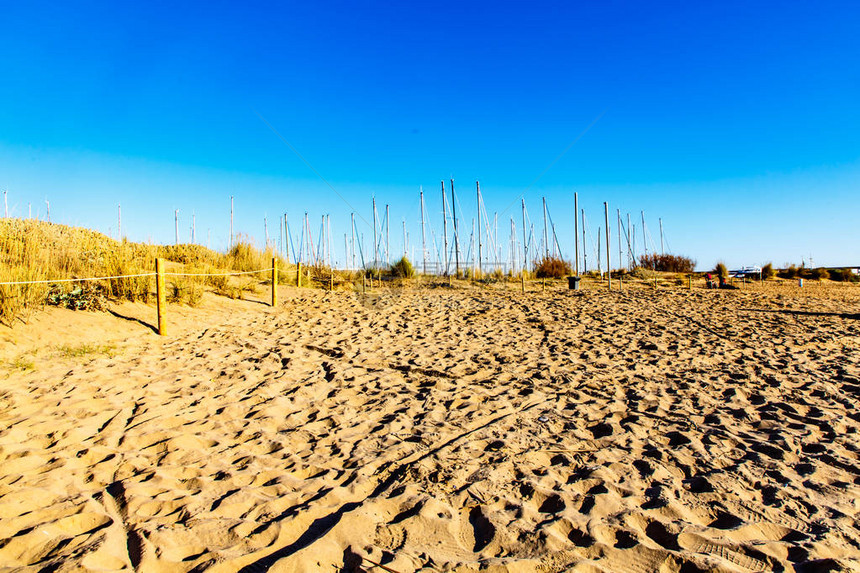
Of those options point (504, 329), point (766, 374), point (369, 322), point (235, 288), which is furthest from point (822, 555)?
point (235, 288)

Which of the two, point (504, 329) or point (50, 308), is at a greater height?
point (50, 308)

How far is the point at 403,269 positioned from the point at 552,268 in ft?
24.3

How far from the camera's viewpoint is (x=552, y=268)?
21719 millimetres

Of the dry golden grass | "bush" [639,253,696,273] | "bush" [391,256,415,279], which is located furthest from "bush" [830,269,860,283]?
the dry golden grass

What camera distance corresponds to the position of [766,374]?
16.7ft

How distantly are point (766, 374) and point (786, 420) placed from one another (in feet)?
5.47

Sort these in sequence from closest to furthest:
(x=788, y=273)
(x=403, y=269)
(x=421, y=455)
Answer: (x=421, y=455) → (x=403, y=269) → (x=788, y=273)

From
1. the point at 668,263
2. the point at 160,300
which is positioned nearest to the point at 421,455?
the point at 160,300

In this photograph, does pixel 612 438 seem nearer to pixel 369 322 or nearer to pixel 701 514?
pixel 701 514

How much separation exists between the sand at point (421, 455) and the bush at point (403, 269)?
12107mm

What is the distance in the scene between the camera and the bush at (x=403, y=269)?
18728 mm

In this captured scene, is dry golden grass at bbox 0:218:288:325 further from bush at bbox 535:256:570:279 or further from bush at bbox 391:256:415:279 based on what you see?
bush at bbox 535:256:570:279

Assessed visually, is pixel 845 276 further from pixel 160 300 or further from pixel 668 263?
pixel 160 300

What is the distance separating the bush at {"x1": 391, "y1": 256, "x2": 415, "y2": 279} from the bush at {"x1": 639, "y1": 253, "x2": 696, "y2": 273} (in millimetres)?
14529
